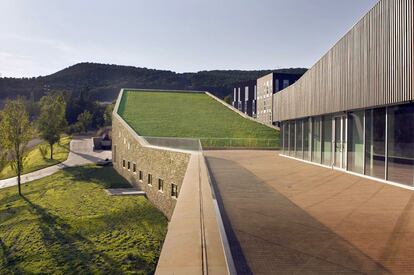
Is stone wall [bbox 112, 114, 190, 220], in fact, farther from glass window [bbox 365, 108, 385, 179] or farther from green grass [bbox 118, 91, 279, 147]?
glass window [bbox 365, 108, 385, 179]

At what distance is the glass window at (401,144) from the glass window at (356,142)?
2011mm

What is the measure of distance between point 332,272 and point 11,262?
1511cm

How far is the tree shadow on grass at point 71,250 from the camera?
13.9m

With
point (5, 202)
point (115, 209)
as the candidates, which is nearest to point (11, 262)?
point (115, 209)

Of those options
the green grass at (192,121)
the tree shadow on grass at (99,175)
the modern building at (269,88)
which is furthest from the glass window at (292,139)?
the modern building at (269,88)

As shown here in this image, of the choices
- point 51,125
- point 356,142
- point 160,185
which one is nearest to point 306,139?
point 356,142

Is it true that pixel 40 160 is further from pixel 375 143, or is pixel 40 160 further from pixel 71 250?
pixel 375 143

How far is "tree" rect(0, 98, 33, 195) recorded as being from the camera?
1141 inches

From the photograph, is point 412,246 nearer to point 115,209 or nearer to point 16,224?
point 115,209

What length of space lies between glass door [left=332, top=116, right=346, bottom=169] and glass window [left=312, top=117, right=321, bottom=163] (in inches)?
77.1

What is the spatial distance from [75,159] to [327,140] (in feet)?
114

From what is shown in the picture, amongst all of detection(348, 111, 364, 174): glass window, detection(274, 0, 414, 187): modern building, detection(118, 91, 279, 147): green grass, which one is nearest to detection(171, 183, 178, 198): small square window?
detection(274, 0, 414, 187): modern building

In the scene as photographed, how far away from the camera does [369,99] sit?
12.9 m

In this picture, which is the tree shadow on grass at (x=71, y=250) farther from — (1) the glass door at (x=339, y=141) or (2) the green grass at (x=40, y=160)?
(2) the green grass at (x=40, y=160)
